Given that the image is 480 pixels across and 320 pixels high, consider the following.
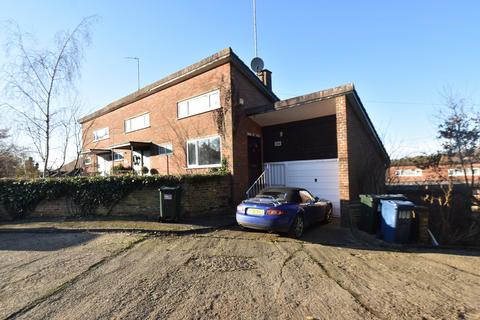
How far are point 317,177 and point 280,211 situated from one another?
464cm

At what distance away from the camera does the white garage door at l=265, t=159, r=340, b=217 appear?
10711 mm

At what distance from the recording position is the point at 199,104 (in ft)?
43.8

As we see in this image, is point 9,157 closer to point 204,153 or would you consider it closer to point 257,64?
Answer: point 204,153

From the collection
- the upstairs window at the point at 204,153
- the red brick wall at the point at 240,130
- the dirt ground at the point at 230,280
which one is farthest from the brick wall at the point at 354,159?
the upstairs window at the point at 204,153

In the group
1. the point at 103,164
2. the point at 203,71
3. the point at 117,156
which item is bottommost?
the point at 103,164

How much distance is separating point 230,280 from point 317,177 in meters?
7.54

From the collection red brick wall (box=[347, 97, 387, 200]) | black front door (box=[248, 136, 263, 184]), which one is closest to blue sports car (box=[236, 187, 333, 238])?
red brick wall (box=[347, 97, 387, 200])

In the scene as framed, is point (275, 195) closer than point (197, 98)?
Yes

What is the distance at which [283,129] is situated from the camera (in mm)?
12664

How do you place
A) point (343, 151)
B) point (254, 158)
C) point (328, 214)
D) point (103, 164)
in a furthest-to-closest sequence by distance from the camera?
point (103, 164) < point (254, 158) < point (328, 214) < point (343, 151)

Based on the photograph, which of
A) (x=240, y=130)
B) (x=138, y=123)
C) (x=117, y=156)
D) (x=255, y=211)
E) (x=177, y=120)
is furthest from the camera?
(x=117, y=156)

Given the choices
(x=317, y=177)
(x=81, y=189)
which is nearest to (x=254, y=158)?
(x=317, y=177)

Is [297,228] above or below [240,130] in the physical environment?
below

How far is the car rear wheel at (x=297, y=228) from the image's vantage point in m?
7.40
